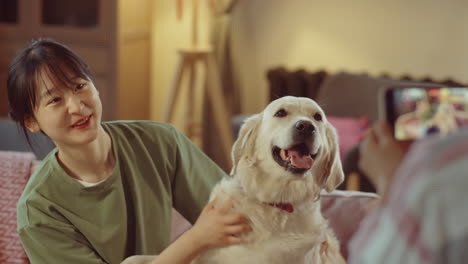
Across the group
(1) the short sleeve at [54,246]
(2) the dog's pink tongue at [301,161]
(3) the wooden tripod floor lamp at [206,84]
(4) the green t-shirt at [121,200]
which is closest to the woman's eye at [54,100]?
(4) the green t-shirt at [121,200]

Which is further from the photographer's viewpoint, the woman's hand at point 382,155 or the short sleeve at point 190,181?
the short sleeve at point 190,181

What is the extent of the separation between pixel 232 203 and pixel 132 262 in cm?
29

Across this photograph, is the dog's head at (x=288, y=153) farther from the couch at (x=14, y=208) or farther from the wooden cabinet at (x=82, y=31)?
the wooden cabinet at (x=82, y=31)

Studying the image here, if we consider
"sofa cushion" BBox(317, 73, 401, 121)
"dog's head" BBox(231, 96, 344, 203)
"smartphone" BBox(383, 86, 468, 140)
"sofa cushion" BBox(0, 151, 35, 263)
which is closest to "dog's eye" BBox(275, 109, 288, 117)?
"dog's head" BBox(231, 96, 344, 203)

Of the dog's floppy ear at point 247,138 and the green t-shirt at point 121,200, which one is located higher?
the dog's floppy ear at point 247,138

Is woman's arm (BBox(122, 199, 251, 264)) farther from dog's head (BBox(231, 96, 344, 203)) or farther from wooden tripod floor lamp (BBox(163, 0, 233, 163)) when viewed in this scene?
wooden tripod floor lamp (BBox(163, 0, 233, 163))

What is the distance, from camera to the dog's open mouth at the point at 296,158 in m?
1.24

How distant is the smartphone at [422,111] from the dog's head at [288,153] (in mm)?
150

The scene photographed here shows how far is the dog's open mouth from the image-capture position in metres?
1.24

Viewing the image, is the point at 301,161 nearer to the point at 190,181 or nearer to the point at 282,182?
the point at 282,182

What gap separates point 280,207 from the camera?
1.28m

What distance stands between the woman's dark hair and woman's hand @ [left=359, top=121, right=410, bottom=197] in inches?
29.8

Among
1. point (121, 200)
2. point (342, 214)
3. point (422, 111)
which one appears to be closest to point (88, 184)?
point (121, 200)

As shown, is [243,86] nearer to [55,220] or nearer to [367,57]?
[367,57]
